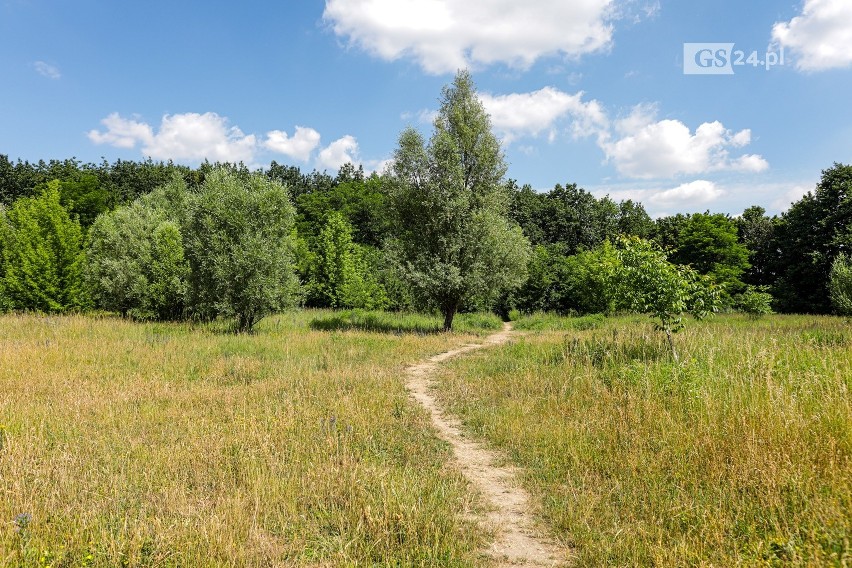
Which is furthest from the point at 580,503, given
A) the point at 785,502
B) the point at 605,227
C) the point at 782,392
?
the point at 605,227

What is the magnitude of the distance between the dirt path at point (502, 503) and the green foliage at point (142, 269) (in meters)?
23.5

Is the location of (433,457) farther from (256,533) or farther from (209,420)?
(209,420)

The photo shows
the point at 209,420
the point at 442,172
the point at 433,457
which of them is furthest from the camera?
the point at 442,172

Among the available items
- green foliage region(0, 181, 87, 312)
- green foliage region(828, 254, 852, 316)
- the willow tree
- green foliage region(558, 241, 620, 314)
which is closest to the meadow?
the willow tree

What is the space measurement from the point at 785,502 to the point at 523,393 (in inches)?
220

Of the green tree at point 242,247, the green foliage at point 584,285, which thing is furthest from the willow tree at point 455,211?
the green foliage at point 584,285

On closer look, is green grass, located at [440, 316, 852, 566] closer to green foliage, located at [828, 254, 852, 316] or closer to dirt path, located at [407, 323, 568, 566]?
dirt path, located at [407, 323, 568, 566]

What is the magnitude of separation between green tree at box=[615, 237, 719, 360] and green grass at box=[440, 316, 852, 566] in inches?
43.5

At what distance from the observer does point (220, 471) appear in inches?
231

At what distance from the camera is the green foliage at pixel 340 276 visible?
44.7m

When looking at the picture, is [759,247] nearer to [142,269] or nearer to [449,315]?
[449,315]

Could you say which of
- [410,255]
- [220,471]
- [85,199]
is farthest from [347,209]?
[220,471]

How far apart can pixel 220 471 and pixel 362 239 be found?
58484mm

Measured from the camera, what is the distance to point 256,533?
4.39 m
